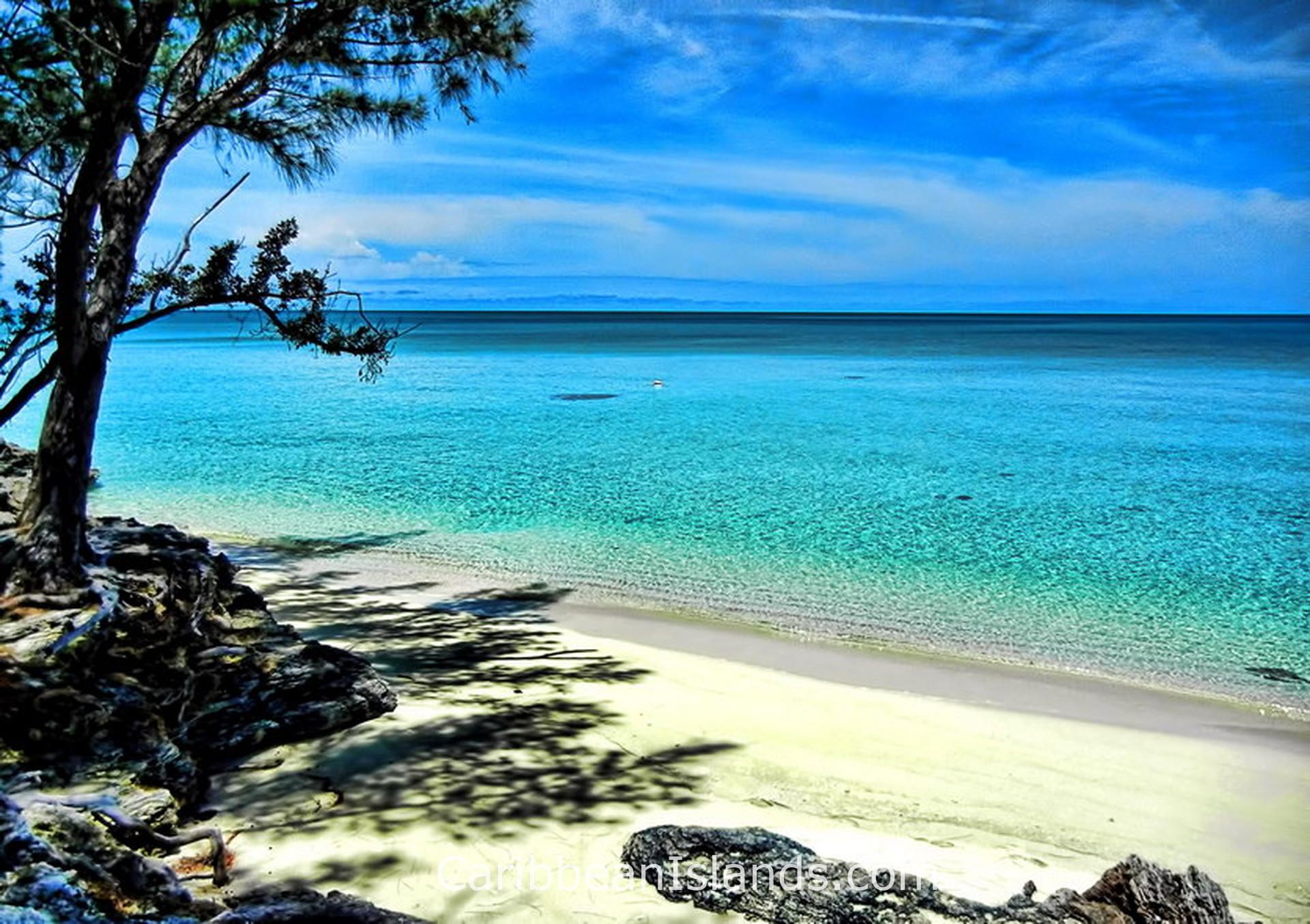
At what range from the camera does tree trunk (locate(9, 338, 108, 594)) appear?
542 centimetres

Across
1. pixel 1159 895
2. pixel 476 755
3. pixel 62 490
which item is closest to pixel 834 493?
pixel 476 755

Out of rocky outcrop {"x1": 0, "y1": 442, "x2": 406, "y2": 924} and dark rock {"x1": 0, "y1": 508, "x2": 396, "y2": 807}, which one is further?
dark rock {"x1": 0, "y1": 508, "x2": 396, "y2": 807}

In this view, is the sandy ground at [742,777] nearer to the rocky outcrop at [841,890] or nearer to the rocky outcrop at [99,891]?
the rocky outcrop at [841,890]

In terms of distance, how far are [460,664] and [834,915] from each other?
463 cm

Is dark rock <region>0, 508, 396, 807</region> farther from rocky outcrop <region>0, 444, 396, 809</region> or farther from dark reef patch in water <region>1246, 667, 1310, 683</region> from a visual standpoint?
dark reef patch in water <region>1246, 667, 1310, 683</region>

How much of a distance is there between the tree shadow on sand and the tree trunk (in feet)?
5.55

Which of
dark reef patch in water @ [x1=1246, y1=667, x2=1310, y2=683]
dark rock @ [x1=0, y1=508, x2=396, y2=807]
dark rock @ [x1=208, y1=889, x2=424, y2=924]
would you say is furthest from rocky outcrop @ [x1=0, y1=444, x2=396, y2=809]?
dark reef patch in water @ [x1=1246, y1=667, x2=1310, y2=683]

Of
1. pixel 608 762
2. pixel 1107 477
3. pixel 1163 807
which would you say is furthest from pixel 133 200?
pixel 1107 477

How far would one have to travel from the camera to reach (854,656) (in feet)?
28.5

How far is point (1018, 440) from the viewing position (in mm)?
24531

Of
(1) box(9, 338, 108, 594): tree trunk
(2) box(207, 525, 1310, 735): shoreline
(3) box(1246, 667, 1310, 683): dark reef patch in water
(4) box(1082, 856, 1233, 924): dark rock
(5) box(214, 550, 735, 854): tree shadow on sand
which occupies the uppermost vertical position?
(1) box(9, 338, 108, 594): tree trunk

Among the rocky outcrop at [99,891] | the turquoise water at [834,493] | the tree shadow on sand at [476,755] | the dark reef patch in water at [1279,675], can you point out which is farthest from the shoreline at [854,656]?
the rocky outcrop at [99,891]

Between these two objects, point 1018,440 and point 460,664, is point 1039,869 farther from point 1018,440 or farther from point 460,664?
point 1018,440

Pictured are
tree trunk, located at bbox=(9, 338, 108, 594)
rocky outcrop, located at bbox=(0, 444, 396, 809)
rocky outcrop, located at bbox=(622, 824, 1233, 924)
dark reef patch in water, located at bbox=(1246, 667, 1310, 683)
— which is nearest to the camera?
rocky outcrop, located at bbox=(622, 824, 1233, 924)
